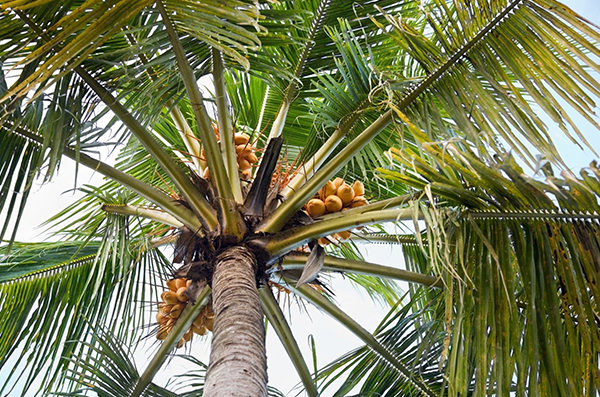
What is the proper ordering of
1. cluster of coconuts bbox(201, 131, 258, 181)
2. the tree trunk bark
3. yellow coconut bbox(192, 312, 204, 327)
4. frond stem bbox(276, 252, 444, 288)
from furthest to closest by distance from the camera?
cluster of coconuts bbox(201, 131, 258, 181) < yellow coconut bbox(192, 312, 204, 327) < frond stem bbox(276, 252, 444, 288) < the tree trunk bark

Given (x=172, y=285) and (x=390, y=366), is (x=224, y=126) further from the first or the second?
(x=390, y=366)

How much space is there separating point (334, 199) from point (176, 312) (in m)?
0.85

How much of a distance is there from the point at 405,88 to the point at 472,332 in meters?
0.98

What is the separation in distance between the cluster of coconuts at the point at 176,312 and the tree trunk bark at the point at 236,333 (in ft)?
1.73

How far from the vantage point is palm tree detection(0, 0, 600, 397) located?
1.66 m

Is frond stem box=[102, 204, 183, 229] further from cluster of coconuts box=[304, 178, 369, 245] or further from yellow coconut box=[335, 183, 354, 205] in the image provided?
yellow coconut box=[335, 183, 354, 205]

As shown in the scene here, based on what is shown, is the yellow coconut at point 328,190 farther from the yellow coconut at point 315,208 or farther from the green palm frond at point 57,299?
the green palm frond at point 57,299

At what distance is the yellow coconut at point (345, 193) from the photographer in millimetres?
2654

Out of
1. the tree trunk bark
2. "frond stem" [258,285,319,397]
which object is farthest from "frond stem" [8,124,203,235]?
"frond stem" [258,285,319,397]

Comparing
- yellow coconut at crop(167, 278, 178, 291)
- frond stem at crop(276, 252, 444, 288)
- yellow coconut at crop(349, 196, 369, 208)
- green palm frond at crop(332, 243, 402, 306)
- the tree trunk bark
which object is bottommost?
the tree trunk bark

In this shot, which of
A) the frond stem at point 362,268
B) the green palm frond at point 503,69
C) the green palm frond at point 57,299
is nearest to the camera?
the green palm frond at point 503,69

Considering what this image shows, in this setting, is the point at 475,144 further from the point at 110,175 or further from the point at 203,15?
the point at 110,175

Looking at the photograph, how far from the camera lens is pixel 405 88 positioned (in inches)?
92.1

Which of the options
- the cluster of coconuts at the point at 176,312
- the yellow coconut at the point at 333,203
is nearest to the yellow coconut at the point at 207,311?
the cluster of coconuts at the point at 176,312
